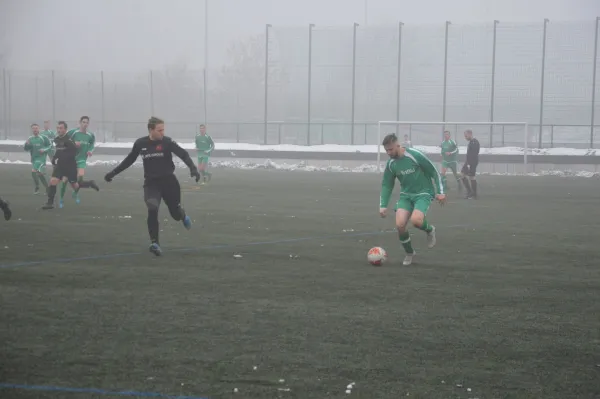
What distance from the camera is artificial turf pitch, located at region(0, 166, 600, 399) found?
583 cm

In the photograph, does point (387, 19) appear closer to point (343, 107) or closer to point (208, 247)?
point (343, 107)

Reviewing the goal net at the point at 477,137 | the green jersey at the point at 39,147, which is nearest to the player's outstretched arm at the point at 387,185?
the green jersey at the point at 39,147

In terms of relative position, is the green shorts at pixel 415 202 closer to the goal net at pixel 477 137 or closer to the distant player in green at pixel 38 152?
the distant player in green at pixel 38 152

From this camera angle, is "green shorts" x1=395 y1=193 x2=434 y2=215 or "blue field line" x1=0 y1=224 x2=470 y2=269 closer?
"blue field line" x1=0 y1=224 x2=470 y2=269

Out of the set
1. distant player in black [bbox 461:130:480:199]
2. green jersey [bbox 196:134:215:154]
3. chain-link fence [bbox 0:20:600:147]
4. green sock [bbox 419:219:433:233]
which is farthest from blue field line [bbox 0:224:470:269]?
chain-link fence [bbox 0:20:600:147]

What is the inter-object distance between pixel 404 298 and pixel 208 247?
188 inches

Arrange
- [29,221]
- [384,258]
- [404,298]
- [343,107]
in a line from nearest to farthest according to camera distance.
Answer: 1. [404,298]
2. [384,258]
3. [29,221]
4. [343,107]

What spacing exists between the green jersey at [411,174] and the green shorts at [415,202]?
5cm

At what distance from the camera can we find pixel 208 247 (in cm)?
1290

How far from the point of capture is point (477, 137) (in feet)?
145

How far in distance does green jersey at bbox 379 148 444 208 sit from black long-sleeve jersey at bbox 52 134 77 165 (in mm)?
9636

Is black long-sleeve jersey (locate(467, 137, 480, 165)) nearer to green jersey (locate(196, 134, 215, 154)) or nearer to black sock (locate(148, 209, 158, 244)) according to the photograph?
green jersey (locate(196, 134, 215, 154))

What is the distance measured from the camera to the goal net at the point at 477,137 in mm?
40719

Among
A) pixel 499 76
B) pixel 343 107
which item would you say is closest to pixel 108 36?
pixel 343 107
